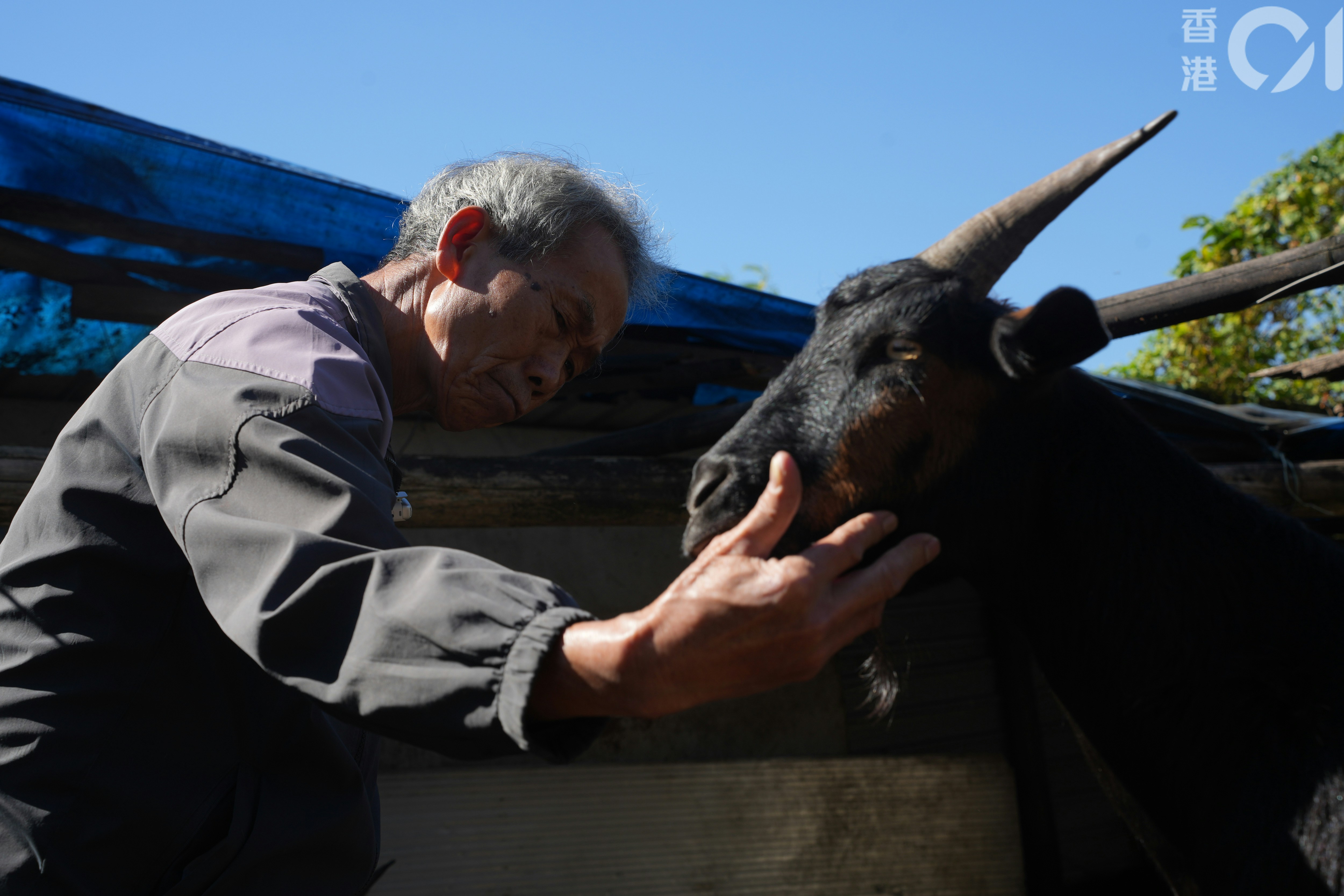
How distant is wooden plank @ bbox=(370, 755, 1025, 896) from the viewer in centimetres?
475

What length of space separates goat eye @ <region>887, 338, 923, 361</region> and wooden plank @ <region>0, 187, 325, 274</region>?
2834 mm

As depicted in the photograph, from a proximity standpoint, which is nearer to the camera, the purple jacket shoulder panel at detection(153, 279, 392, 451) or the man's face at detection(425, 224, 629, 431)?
the purple jacket shoulder panel at detection(153, 279, 392, 451)

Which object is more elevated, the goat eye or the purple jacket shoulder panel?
the goat eye

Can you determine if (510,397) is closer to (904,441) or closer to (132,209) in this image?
(904,441)

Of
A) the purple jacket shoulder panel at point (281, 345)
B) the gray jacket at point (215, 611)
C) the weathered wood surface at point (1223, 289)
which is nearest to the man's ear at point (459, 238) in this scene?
the gray jacket at point (215, 611)

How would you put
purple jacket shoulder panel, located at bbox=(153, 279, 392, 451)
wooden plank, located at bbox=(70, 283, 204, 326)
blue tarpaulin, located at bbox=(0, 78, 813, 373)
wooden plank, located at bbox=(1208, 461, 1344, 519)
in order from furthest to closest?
wooden plank, located at bbox=(1208, 461, 1344, 519), wooden plank, located at bbox=(70, 283, 204, 326), blue tarpaulin, located at bbox=(0, 78, 813, 373), purple jacket shoulder panel, located at bbox=(153, 279, 392, 451)

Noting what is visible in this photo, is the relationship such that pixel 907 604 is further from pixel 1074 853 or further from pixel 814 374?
pixel 814 374

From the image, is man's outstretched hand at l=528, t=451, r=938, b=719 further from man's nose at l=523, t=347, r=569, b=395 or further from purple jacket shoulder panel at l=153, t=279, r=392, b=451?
man's nose at l=523, t=347, r=569, b=395

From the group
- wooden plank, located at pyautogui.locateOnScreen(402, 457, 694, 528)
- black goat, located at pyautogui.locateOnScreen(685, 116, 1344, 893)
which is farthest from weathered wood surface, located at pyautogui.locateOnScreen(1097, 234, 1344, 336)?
wooden plank, located at pyautogui.locateOnScreen(402, 457, 694, 528)

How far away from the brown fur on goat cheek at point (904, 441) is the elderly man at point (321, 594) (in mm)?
684

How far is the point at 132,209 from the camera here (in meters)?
3.59

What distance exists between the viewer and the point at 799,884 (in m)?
5.47

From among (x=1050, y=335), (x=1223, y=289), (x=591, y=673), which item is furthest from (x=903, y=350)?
(x=1223, y=289)

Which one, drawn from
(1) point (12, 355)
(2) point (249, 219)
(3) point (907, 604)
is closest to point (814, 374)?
(2) point (249, 219)
